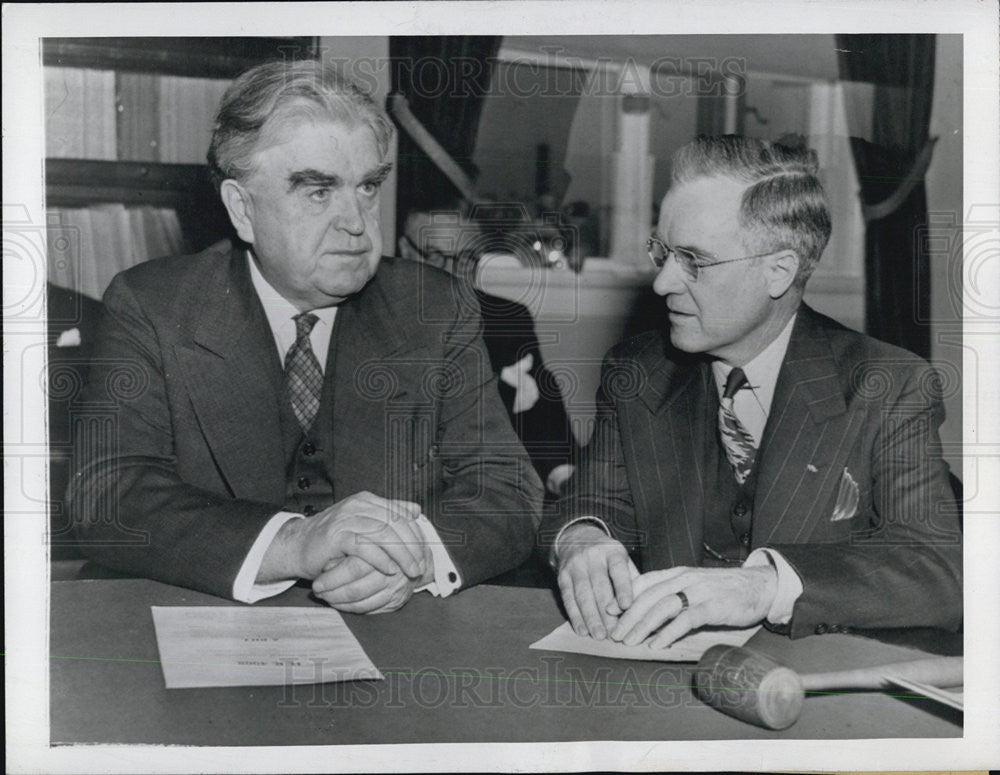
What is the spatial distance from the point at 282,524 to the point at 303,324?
0.36 m

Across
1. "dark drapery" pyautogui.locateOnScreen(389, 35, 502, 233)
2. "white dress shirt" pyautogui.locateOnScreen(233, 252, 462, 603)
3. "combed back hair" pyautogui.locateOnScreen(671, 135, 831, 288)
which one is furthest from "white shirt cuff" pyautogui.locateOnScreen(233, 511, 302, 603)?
"combed back hair" pyautogui.locateOnScreen(671, 135, 831, 288)

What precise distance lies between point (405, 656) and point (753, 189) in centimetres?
102

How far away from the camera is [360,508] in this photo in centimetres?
177

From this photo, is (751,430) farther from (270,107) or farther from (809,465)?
(270,107)

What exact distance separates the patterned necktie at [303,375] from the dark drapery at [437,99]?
251 millimetres

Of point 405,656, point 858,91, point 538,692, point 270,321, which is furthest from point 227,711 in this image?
point 858,91

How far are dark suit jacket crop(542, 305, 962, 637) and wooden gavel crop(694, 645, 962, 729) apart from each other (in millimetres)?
160

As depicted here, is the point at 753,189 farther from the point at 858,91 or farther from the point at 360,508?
the point at 360,508

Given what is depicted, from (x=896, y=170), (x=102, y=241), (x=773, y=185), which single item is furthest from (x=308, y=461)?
(x=896, y=170)

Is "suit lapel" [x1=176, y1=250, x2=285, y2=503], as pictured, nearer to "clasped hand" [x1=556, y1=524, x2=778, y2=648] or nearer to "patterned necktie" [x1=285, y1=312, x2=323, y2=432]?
"patterned necktie" [x1=285, y1=312, x2=323, y2=432]

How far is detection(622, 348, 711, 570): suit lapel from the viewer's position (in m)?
1.80

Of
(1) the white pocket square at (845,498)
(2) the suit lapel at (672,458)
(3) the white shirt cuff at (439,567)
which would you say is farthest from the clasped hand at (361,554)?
(1) the white pocket square at (845,498)

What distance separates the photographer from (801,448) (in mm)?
1771

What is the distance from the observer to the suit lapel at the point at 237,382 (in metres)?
1.77
